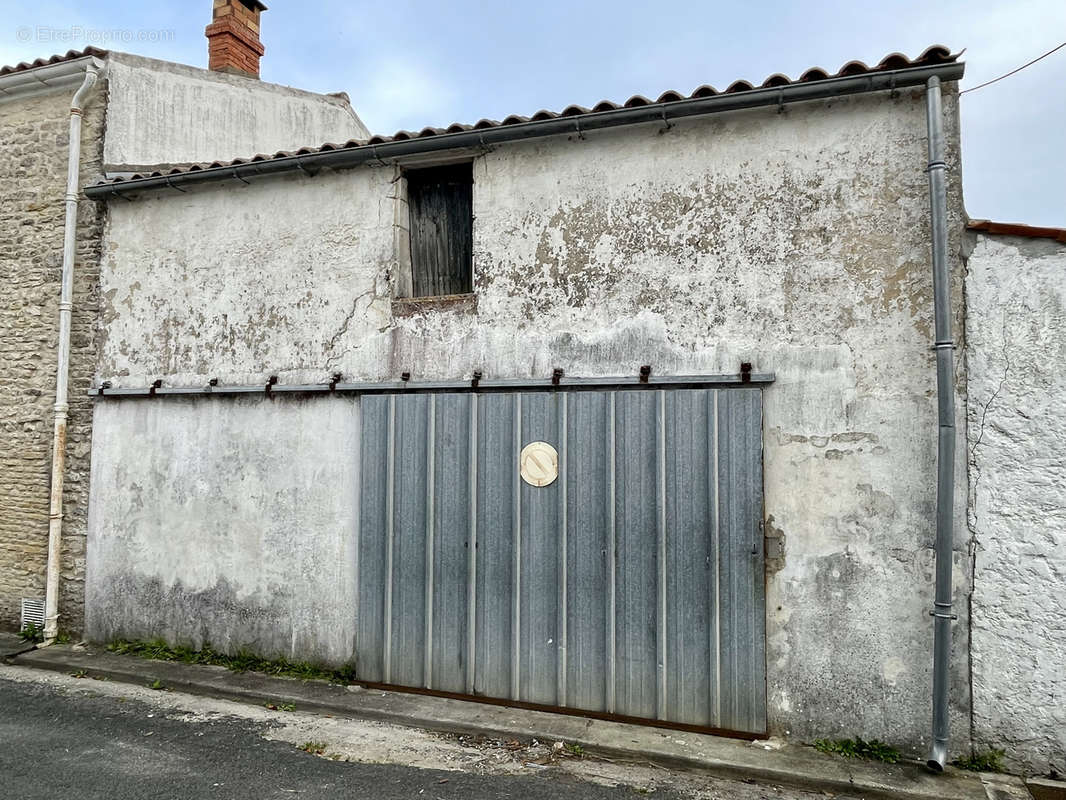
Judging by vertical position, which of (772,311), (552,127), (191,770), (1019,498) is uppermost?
(552,127)

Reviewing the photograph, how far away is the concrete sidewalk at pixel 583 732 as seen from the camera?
168 inches

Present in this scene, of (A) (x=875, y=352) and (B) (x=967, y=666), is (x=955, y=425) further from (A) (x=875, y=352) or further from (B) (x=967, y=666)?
(B) (x=967, y=666)

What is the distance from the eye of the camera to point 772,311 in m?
5.05

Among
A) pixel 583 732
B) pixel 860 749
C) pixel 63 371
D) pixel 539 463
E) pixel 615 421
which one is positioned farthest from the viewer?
pixel 63 371

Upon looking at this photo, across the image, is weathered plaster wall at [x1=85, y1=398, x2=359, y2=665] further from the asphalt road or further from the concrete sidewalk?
the asphalt road

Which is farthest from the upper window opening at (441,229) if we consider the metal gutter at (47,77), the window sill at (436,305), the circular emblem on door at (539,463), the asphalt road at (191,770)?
the metal gutter at (47,77)

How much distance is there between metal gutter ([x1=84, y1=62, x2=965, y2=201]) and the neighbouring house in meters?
0.76

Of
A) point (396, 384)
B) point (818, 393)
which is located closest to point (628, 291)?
point (818, 393)

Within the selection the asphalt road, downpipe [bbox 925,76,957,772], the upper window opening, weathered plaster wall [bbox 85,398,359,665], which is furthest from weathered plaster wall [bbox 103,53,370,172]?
downpipe [bbox 925,76,957,772]

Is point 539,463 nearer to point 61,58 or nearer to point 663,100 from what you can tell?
point 663,100

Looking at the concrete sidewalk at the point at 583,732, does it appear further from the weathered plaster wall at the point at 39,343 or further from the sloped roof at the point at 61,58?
the sloped roof at the point at 61,58

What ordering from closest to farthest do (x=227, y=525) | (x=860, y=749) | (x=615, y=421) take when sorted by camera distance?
(x=860, y=749)
(x=615, y=421)
(x=227, y=525)

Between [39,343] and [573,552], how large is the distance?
6.37 m

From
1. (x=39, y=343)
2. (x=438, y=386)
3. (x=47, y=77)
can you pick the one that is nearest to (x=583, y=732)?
(x=438, y=386)
